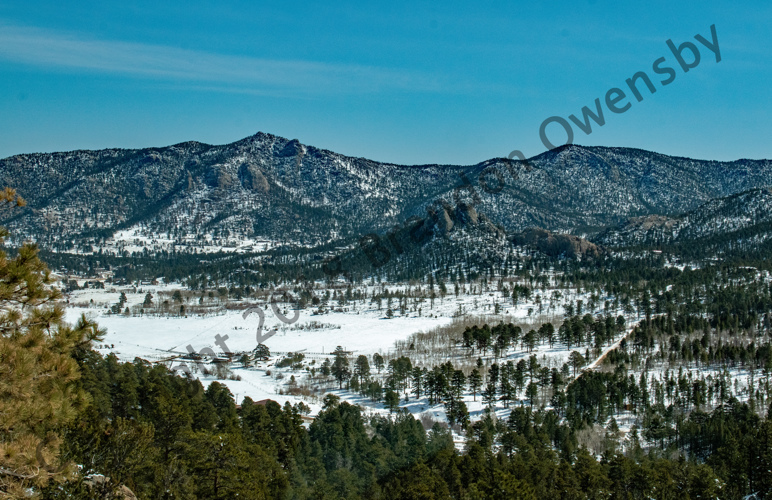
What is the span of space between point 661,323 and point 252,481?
64.0m

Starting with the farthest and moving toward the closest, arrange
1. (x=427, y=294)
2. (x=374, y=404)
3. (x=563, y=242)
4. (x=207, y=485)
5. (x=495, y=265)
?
1. (x=563, y=242)
2. (x=495, y=265)
3. (x=427, y=294)
4. (x=374, y=404)
5. (x=207, y=485)

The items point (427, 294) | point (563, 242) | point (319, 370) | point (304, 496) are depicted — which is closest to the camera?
point (304, 496)

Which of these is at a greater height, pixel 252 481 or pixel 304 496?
pixel 252 481

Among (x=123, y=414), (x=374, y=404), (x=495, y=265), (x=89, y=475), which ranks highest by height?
(x=495, y=265)

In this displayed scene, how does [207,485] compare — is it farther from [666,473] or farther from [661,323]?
[661,323]

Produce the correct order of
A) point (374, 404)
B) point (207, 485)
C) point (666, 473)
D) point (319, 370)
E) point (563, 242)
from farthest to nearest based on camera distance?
point (563, 242), point (319, 370), point (374, 404), point (666, 473), point (207, 485)

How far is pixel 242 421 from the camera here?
31.2m

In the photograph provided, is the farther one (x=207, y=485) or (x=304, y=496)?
(x=304, y=496)

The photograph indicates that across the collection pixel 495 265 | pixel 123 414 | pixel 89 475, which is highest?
pixel 495 265

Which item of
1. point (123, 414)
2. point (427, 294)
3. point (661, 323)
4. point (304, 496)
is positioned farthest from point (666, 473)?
point (427, 294)

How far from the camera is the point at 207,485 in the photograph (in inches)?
691

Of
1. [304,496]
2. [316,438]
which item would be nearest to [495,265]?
[316,438]

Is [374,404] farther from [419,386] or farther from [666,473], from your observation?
[666,473]

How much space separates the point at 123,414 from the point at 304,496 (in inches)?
539
